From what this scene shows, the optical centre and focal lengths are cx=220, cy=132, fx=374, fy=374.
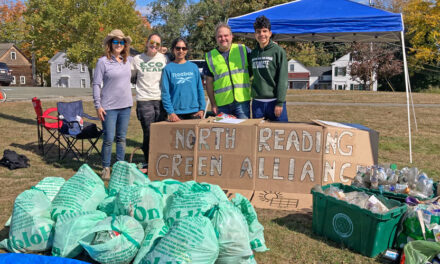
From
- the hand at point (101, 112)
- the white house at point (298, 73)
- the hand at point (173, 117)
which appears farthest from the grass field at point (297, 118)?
the white house at point (298, 73)

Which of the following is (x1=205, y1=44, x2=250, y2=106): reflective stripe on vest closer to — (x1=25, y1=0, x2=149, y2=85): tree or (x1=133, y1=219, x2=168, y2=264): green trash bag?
(x1=133, y1=219, x2=168, y2=264): green trash bag

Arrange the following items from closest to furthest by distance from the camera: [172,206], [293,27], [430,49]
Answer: [172,206], [293,27], [430,49]

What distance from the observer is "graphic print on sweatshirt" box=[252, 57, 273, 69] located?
4281 millimetres

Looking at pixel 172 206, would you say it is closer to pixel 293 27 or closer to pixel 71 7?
pixel 293 27

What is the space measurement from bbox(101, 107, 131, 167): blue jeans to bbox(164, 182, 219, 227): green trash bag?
85.8 inches

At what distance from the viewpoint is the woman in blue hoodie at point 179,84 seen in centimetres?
457

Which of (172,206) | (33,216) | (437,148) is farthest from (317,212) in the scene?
(437,148)

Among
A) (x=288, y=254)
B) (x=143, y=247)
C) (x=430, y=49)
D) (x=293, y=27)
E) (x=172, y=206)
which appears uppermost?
(x=430, y=49)

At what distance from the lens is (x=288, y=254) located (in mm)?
2986

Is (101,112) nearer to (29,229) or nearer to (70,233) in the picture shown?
(29,229)

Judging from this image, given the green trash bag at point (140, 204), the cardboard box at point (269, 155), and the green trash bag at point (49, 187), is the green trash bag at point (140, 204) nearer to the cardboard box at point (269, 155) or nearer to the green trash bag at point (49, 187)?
the green trash bag at point (49, 187)

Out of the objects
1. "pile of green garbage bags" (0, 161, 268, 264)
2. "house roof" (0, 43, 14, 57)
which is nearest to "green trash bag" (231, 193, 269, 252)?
"pile of green garbage bags" (0, 161, 268, 264)

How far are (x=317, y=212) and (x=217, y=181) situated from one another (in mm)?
1430

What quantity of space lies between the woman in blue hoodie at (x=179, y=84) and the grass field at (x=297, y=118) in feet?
5.47
